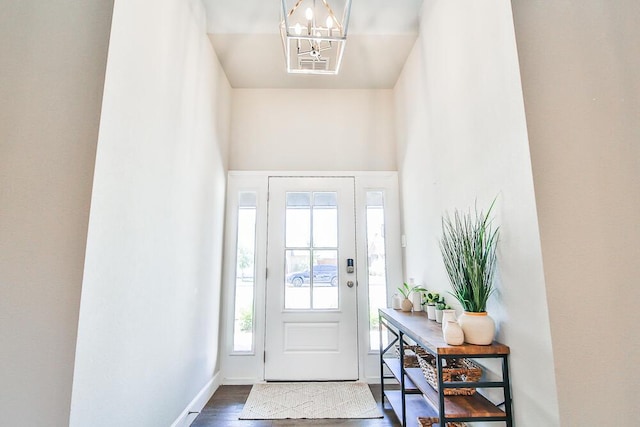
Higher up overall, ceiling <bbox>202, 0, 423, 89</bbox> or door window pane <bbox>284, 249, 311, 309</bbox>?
ceiling <bbox>202, 0, 423, 89</bbox>

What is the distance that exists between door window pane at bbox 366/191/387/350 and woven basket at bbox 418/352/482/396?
1.27 m

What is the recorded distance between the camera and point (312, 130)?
3.31m

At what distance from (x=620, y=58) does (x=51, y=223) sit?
227cm

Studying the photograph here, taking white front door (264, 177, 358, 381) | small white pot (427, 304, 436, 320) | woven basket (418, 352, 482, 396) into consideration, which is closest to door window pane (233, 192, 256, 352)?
white front door (264, 177, 358, 381)

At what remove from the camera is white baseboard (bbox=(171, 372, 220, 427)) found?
2024 mm

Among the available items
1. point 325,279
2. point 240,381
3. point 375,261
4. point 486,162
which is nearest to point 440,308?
point 486,162

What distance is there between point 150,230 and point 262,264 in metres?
1.50

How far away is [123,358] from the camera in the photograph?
140cm

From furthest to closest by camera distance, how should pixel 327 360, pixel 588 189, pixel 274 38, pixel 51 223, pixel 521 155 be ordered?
pixel 327 360, pixel 274 38, pixel 521 155, pixel 588 189, pixel 51 223

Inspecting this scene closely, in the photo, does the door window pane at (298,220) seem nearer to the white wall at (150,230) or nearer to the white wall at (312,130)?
the white wall at (312,130)

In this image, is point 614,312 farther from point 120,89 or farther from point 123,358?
point 120,89

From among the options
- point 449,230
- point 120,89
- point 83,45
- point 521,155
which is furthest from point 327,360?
point 83,45

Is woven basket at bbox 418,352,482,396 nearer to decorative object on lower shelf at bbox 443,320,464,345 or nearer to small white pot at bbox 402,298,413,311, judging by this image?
decorative object on lower shelf at bbox 443,320,464,345

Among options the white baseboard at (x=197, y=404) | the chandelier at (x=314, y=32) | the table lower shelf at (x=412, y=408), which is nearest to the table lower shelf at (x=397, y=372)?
the table lower shelf at (x=412, y=408)
